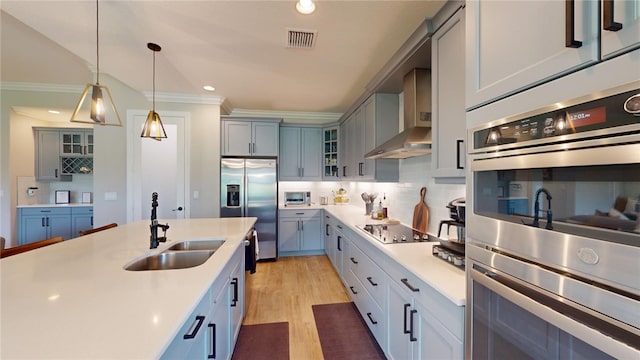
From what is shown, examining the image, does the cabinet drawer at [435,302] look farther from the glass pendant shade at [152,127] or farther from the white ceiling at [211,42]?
the glass pendant shade at [152,127]

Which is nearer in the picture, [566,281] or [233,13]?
[566,281]

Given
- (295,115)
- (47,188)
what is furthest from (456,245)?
(47,188)

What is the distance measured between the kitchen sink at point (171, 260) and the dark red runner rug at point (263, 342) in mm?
845

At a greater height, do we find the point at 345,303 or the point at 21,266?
the point at 21,266

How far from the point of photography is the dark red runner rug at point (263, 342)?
196cm

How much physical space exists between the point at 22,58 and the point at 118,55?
147 centimetres

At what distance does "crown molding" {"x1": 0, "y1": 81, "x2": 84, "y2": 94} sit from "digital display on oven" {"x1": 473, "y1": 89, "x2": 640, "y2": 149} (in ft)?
17.4

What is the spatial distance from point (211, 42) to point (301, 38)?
84cm

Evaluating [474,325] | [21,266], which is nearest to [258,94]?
[21,266]

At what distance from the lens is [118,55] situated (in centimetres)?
259

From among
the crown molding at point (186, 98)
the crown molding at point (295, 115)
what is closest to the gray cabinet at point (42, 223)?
the crown molding at point (186, 98)

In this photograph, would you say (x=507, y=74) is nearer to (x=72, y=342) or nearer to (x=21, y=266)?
(x=72, y=342)

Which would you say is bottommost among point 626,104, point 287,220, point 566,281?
point 287,220

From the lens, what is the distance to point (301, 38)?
2201mm
